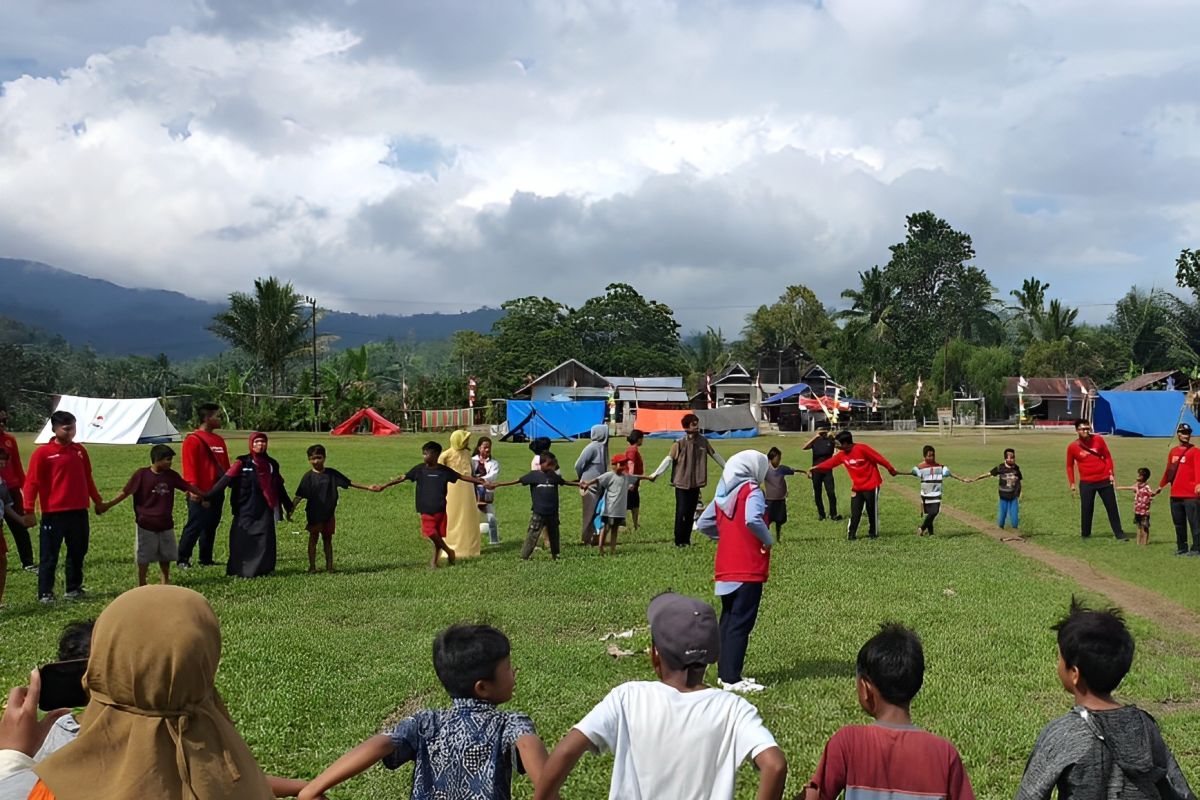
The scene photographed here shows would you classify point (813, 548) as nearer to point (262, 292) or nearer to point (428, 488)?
point (428, 488)

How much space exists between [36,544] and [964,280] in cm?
8994

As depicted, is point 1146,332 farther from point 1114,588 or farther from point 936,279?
point 1114,588

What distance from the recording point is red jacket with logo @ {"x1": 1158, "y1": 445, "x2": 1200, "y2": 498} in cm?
1473

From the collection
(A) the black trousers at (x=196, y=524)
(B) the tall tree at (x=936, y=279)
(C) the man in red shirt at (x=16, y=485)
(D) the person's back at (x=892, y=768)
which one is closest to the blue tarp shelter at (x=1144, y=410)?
(B) the tall tree at (x=936, y=279)

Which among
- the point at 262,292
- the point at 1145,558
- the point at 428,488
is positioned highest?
the point at 262,292

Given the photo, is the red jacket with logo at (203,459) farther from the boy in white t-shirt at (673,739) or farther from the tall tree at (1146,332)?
the tall tree at (1146,332)

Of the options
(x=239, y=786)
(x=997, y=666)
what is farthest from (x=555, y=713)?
(x=239, y=786)

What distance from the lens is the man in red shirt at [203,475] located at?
512 inches

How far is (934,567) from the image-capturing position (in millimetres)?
13508

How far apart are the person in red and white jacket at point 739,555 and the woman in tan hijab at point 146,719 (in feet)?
16.8

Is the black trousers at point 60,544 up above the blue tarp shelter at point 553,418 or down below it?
below

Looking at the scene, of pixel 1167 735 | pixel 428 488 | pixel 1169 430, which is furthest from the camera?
pixel 1169 430

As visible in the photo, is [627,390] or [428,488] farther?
[627,390]

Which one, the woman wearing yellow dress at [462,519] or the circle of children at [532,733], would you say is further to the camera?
the woman wearing yellow dress at [462,519]
